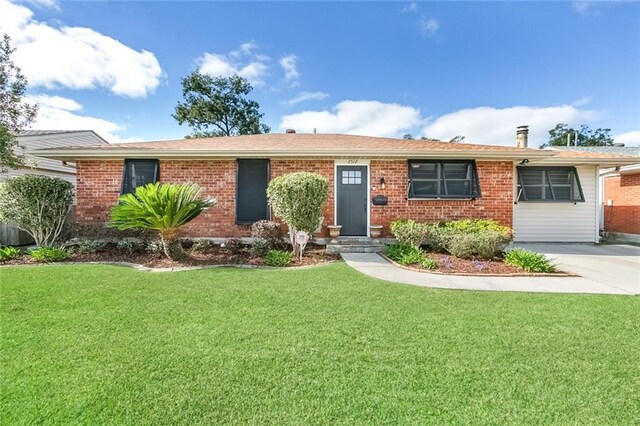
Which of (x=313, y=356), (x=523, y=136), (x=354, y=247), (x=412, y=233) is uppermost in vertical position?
(x=523, y=136)

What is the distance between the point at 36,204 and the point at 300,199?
20.5 ft

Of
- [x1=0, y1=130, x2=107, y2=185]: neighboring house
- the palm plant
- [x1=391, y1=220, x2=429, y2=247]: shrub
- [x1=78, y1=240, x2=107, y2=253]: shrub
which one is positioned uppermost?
[x1=0, y1=130, x2=107, y2=185]: neighboring house

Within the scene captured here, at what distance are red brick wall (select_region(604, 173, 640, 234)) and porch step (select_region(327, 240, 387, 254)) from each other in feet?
33.8

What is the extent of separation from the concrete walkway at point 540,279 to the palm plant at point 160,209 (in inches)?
150

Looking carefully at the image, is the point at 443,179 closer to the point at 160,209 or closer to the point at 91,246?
the point at 160,209

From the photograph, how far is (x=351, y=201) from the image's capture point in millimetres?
8375

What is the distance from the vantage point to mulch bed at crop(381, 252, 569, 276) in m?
5.63

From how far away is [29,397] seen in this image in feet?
6.53

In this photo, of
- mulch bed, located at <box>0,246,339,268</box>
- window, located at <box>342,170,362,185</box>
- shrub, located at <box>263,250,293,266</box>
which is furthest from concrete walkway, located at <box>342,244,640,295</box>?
window, located at <box>342,170,362,185</box>

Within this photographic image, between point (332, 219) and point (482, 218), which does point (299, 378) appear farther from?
point (482, 218)

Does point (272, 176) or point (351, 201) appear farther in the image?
point (351, 201)

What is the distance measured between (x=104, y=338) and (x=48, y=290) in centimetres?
235

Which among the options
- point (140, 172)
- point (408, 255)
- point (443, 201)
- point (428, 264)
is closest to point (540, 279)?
point (428, 264)

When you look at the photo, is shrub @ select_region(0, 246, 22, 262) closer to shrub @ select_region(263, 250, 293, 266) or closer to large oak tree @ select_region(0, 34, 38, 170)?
large oak tree @ select_region(0, 34, 38, 170)
